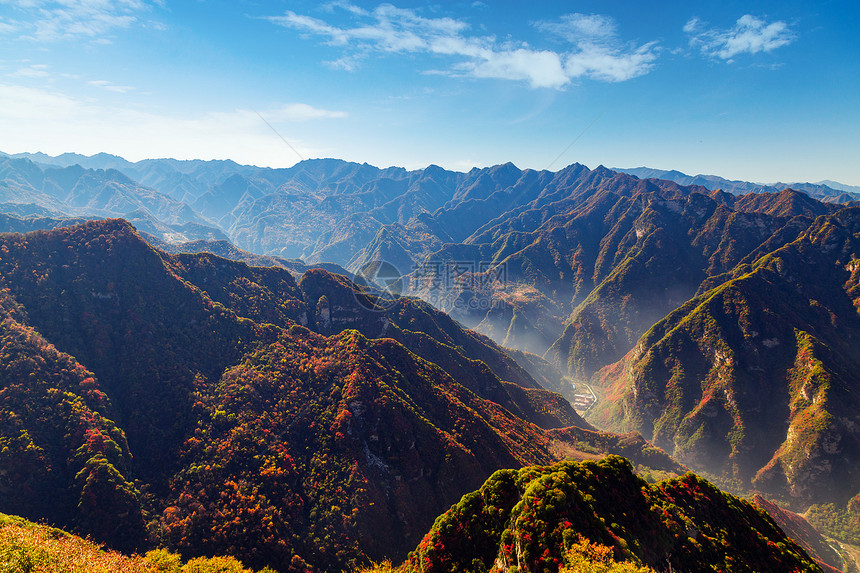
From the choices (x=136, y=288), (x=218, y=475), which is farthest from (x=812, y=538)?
(x=136, y=288)

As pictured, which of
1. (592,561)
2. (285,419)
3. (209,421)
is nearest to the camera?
(592,561)

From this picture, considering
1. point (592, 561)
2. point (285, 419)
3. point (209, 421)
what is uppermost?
point (592, 561)

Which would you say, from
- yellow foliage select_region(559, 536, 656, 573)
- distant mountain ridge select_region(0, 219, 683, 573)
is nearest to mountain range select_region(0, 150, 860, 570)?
distant mountain ridge select_region(0, 219, 683, 573)

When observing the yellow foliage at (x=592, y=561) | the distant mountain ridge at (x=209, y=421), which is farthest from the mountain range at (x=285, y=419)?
the yellow foliage at (x=592, y=561)

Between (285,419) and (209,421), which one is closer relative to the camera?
(209,421)

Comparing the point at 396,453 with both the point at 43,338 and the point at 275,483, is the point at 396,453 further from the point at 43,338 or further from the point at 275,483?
the point at 43,338

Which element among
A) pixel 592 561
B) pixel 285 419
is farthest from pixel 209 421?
pixel 592 561

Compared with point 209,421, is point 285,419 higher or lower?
lower

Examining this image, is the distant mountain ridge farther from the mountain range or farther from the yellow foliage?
the yellow foliage

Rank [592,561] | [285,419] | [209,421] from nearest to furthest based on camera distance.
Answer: [592,561] → [209,421] → [285,419]

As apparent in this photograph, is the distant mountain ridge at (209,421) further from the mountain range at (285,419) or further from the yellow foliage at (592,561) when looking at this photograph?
the yellow foliage at (592,561)

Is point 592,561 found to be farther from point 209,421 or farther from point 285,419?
point 209,421
